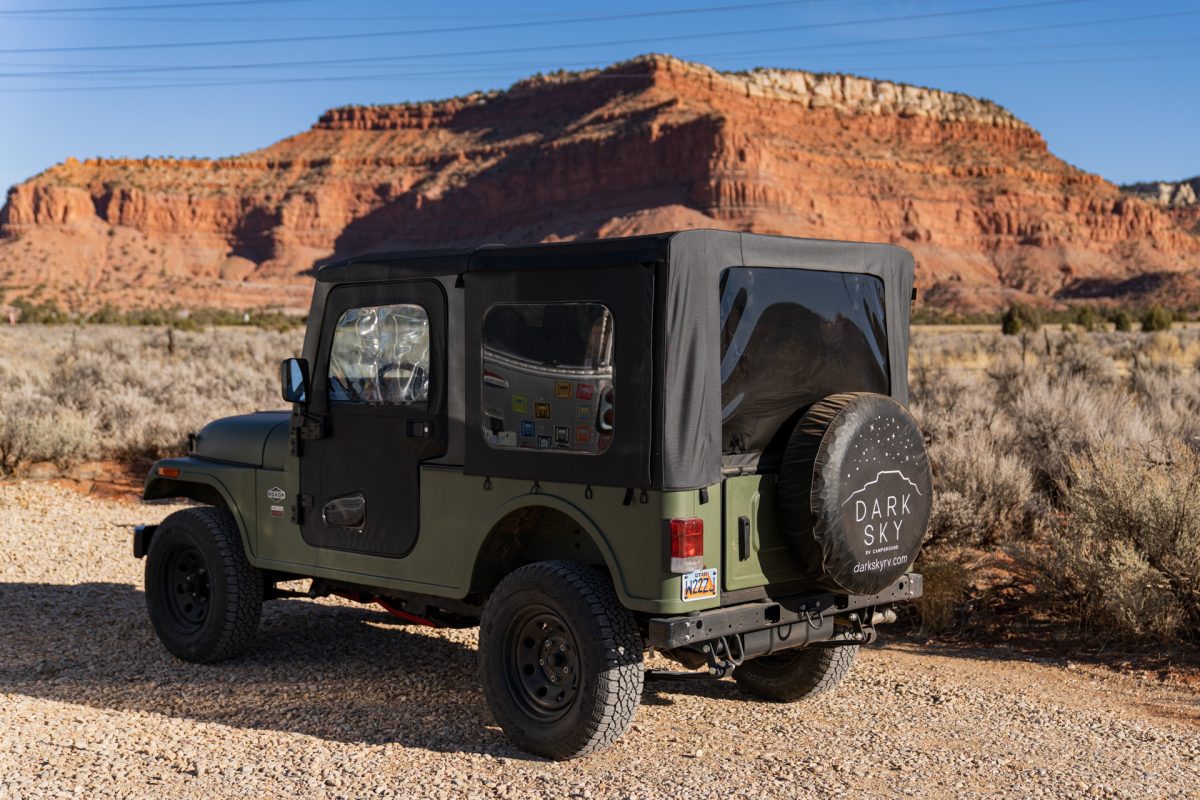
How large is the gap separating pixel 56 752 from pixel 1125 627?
227 inches

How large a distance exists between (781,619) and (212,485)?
349cm

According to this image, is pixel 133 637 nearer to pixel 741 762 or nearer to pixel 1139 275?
pixel 741 762

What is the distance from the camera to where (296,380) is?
615 cm

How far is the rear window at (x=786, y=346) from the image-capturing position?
5082 mm

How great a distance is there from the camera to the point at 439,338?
Answer: 5555 millimetres

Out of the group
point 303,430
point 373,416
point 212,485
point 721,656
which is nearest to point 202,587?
point 212,485

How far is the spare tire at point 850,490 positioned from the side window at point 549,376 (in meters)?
0.86

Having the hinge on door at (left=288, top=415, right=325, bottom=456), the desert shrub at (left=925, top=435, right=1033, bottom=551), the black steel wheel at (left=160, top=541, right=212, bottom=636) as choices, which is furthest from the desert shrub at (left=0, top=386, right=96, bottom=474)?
the desert shrub at (left=925, top=435, right=1033, bottom=551)

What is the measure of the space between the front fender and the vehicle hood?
51mm

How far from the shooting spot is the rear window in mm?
5082

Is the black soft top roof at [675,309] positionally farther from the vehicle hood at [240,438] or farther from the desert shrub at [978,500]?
the desert shrub at [978,500]

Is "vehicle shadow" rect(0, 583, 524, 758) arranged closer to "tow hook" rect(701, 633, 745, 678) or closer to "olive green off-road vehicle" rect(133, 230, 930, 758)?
"olive green off-road vehicle" rect(133, 230, 930, 758)

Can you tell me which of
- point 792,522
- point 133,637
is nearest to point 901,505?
point 792,522

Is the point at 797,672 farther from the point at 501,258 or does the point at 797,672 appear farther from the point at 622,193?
the point at 622,193
